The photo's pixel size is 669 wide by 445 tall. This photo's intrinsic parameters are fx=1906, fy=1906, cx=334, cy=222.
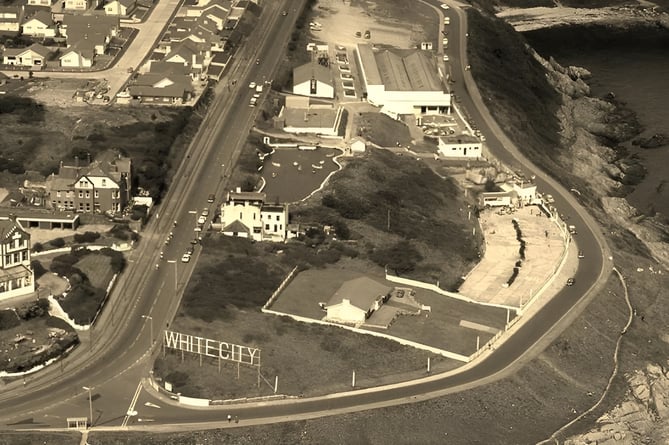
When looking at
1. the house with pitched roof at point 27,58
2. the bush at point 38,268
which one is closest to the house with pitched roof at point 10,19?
the house with pitched roof at point 27,58

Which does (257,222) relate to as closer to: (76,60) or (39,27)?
(76,60)

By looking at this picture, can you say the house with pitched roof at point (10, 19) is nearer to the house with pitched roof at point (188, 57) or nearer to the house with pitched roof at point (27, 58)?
the house with pitched roof at point (27, 58)

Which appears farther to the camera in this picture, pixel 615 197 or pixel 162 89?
pixel 162 89

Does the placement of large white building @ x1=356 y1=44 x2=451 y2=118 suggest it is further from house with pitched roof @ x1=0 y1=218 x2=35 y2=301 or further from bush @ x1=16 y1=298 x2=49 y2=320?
bush @ x1=16 y1=298 x2=49 y2=320

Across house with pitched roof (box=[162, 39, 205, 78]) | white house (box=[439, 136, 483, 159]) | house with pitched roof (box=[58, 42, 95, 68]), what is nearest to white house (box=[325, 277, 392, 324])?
white house (box=[439, 136, 483, 159])

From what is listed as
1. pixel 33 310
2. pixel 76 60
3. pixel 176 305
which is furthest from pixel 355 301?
pixel 76 60

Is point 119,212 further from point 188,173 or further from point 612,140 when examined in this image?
point 612,140
